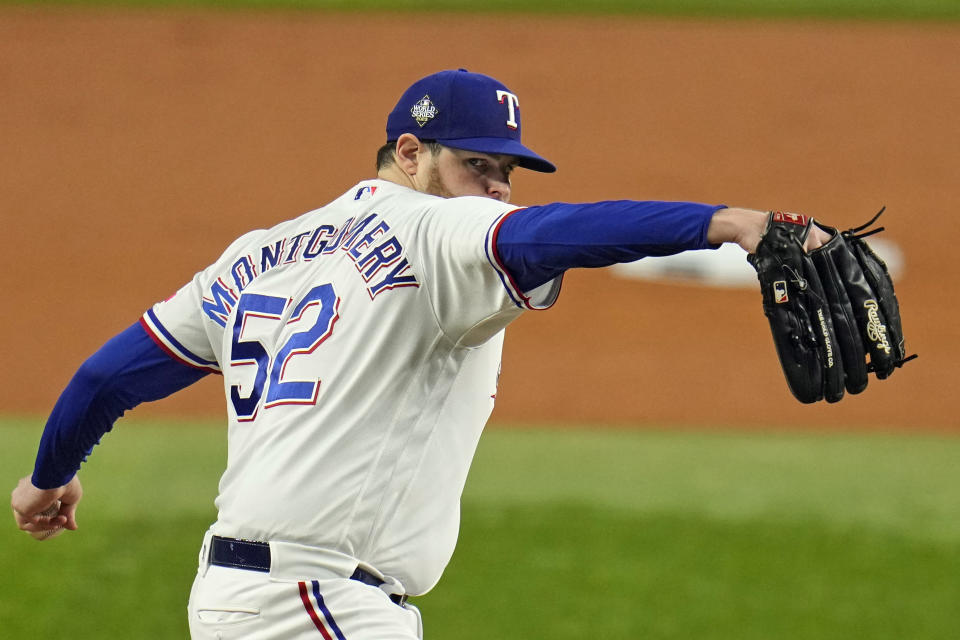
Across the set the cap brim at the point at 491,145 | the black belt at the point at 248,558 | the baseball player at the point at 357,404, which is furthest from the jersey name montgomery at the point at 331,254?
the black belt at the point at 248,558

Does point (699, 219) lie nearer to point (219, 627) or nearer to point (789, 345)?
point (789, 345)

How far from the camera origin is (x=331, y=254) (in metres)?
2.95

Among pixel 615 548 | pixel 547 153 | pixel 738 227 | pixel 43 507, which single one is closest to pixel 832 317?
pixel 738 227

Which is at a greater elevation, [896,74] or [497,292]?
[896,74]

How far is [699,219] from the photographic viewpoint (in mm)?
2268

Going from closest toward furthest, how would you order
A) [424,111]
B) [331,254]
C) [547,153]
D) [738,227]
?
[738,227] < [331,254] < [424,111] < [547,153]

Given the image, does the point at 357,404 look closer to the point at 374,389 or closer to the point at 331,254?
the point at 374,389

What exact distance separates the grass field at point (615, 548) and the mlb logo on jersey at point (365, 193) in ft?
12.4

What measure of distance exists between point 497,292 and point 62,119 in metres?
11.7

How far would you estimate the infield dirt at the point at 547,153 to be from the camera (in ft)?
37.5

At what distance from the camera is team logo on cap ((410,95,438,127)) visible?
322 centimetres

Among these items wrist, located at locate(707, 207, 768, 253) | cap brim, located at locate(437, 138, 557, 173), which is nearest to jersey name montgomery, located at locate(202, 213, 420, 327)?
Result: cap brim, located at locate(437, 138, 557, 173)

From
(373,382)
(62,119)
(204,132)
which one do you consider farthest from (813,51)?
(373,382)

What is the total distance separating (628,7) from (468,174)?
1166 centimetres
